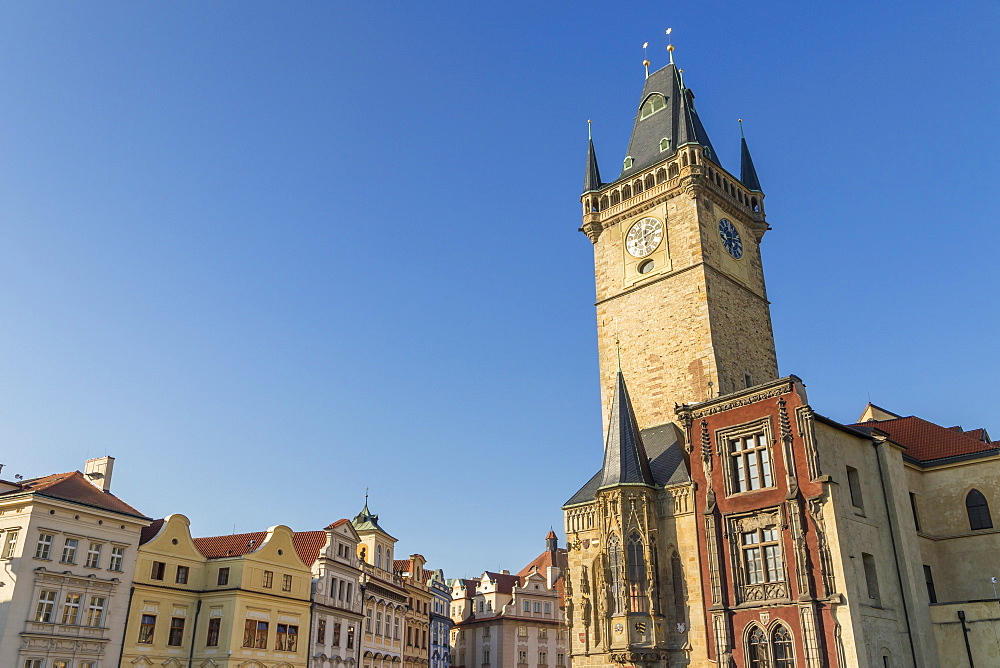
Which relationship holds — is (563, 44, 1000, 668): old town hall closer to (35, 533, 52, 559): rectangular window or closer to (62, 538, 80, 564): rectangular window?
(62, 538, 80, 564): rectangular window

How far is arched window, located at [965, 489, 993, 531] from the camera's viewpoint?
3784cm

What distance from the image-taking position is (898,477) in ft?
118

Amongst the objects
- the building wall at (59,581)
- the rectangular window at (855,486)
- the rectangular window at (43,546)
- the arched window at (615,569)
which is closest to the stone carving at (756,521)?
the rectangular window at (855,486)

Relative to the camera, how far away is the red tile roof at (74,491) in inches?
1538

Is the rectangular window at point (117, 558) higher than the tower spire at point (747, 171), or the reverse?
the tower spire at point (747, 171)

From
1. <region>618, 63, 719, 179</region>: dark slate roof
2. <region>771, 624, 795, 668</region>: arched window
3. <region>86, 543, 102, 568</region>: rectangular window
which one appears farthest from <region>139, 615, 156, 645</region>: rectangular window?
<region>618, 63, 719, 179</region>: dark slate roof

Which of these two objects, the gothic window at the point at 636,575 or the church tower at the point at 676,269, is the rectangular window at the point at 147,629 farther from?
the church tower at the point at 676,269

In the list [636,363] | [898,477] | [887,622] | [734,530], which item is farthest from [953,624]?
Answer: [636,363]

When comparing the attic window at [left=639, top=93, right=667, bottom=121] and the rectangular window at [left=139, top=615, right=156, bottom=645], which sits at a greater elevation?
the attic window at [left=639, top=93, right=667, bottom=121]

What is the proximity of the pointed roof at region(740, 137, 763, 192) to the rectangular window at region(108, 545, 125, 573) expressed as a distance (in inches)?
1544

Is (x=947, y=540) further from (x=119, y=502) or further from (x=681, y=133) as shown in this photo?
(x=119, y=502)

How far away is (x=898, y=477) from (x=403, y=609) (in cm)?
3772

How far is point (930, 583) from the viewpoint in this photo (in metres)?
36.9

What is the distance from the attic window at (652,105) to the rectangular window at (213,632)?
3726cm
